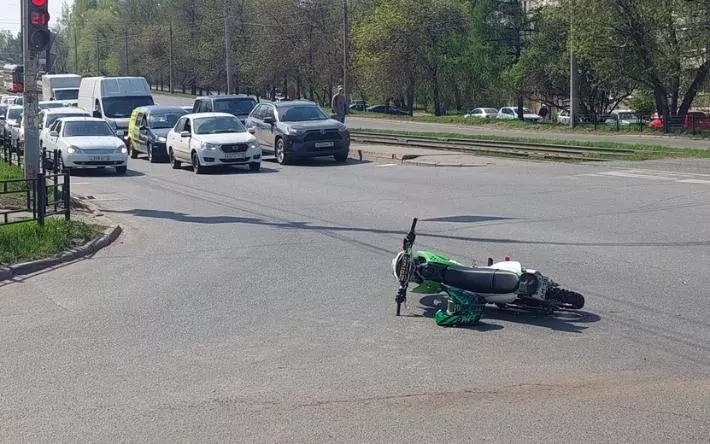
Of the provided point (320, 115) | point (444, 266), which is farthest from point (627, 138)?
point (444, 266)

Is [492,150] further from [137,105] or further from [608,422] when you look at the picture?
[608,422]

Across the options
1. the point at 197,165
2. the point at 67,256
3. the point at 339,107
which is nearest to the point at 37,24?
the point at 67,256

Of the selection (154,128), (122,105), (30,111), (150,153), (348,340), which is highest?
(122,105)

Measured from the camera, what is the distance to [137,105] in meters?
37.8

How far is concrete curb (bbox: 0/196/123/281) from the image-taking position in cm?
1135

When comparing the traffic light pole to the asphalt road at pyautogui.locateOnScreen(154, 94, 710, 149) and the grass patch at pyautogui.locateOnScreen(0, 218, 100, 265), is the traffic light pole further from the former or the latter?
the asphalt road at pyautogui.locateOnScreen(154, 94, 710, 149)

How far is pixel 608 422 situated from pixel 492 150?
26149mm

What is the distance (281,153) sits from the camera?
2897cm

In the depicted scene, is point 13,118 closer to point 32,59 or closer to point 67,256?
point 32,59

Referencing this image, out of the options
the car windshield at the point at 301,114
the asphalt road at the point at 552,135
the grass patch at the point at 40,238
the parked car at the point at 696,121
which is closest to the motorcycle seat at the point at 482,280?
the grass patch at the point at 40,238

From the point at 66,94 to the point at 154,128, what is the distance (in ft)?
79.5

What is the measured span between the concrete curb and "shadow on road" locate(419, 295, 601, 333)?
5139mm

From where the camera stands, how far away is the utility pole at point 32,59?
50.4 feet

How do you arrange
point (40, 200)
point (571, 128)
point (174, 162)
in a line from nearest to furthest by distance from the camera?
point (40, 200), point (174, 162), point (571, 128)
